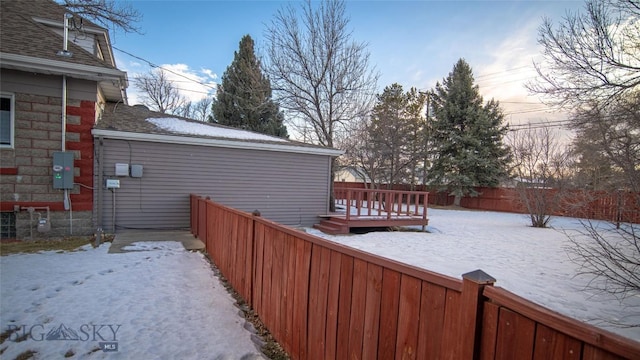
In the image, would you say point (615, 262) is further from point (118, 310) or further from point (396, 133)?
point (396, 133)

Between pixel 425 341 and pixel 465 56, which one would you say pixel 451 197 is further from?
pixel 425 341

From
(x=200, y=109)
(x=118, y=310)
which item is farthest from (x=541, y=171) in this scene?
(x=200, y=109)

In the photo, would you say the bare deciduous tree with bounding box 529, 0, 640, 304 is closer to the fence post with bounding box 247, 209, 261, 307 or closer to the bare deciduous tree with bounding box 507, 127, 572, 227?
the fence post with bounding box 247, 209, 261, 307

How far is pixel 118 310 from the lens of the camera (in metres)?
3.38

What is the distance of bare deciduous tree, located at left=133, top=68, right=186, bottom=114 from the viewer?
A: 2656 cm

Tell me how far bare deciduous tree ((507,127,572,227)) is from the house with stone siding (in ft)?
48.5

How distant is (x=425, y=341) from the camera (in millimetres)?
1462

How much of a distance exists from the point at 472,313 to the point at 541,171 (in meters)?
15.1

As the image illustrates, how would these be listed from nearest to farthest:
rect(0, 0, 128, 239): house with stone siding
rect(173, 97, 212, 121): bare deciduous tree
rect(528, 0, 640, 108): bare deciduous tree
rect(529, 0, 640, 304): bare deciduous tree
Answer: rect(529, 0, 640, 304): bare deciduous tree < rect(528, 0, 640, 108): bare deciduous tree < rect(0, 0, 128, 239): house with stone siding < rect(173, 97, 212, 121): bare deciduous tree

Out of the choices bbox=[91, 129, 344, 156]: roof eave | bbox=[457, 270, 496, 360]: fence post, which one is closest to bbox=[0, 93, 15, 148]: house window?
bbox=[91, 129, 344, 156]: roof eave

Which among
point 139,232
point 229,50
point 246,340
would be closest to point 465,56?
point 229,50

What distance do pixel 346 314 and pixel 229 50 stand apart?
2306cm

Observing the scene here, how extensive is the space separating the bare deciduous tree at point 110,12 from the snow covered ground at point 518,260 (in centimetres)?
869

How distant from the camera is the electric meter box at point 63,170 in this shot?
6.77 meters
